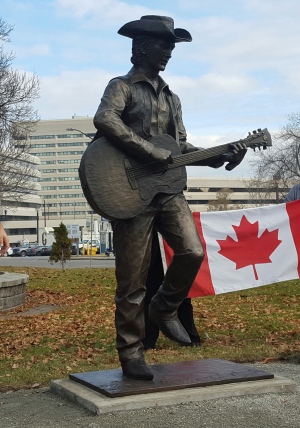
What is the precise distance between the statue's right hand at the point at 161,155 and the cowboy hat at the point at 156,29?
2.94ft

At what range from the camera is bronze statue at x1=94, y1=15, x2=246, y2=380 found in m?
5.29

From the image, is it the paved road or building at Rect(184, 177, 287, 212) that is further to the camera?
building at Rect(184, 177, 287, 212)

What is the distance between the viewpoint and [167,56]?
5.58 m

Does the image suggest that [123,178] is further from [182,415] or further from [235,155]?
[182,415]

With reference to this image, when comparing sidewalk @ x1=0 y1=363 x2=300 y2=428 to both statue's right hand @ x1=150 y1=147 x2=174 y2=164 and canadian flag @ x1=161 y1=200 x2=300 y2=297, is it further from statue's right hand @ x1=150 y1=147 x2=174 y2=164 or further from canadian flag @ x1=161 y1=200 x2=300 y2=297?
canadian flag @ x1=161 y1=200 x2=300 y2=297

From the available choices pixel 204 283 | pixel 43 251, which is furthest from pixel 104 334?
pixel 43 251

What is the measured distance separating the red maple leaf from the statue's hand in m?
3.68

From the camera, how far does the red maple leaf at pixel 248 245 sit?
9406 mm

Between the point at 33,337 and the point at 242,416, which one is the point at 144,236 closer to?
the point at 242,416

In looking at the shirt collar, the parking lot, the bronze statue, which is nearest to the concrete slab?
the bronze statue

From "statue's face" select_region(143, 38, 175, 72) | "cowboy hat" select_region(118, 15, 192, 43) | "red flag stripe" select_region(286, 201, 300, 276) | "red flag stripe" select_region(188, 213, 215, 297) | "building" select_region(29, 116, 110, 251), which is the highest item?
"building" select_region(29, 116, 110, 251)

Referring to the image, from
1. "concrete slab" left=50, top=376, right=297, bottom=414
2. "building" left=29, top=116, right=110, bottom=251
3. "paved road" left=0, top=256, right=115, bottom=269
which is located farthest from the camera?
"building" left=29, top=116, right=110, bottom=251

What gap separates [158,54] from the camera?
5.54 metres

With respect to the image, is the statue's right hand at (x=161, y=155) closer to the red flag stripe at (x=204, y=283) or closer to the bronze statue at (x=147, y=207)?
the bronze statue at (x=147, y=207)
